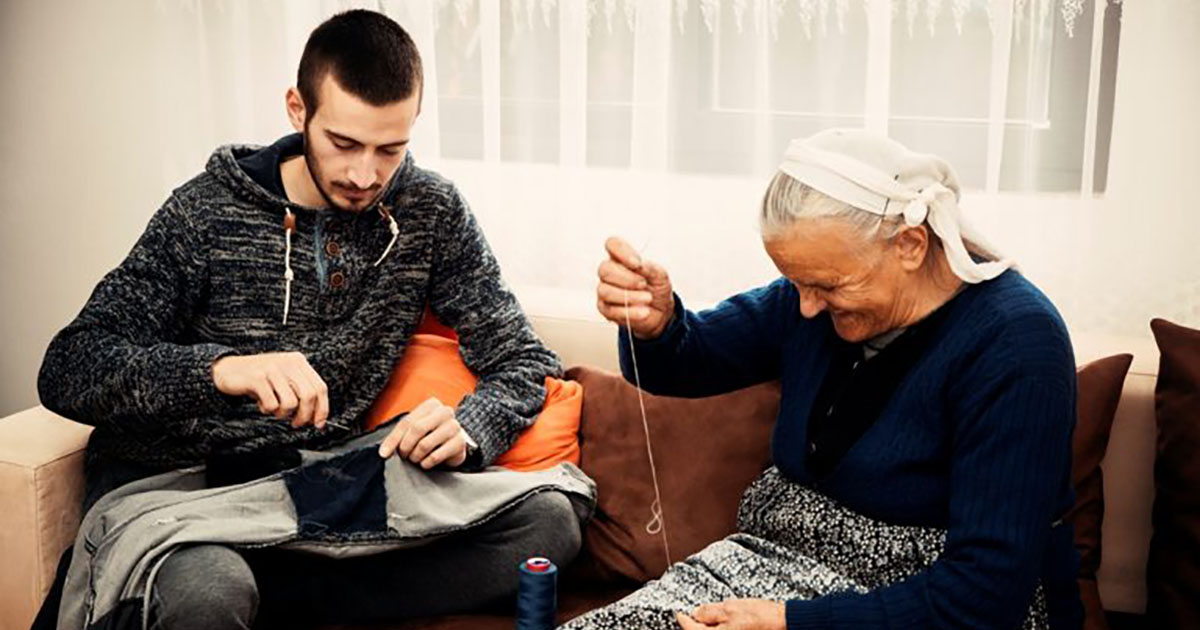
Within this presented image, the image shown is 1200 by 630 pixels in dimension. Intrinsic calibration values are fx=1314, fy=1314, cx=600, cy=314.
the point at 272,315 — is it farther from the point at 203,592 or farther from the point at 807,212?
the point at 807,212

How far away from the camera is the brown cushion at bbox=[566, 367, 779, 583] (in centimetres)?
199

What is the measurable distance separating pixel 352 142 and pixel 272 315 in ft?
1.01

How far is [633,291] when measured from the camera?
1.73 meters

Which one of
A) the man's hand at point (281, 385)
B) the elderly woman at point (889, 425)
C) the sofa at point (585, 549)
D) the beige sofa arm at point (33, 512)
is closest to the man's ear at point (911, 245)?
the elderly woman at point (889, 425)

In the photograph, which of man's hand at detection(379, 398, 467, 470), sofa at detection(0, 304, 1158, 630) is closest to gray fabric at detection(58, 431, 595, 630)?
man's hand at detection(379, 398, 467, 470)

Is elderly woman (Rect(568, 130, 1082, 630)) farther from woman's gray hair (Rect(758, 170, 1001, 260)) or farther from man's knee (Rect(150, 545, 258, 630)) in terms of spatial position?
man's knee (Rect(150, 545, 258, 630))

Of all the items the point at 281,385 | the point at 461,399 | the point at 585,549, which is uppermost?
the point at 281,385

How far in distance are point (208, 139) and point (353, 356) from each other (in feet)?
3.43

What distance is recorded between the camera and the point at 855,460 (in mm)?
1640

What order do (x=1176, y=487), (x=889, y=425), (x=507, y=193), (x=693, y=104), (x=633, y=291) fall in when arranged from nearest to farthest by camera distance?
(x=889, y=425) < (x=633, y=291) < (x=1176, y=487) < (x=693, y=104) < (x=507, y=193)

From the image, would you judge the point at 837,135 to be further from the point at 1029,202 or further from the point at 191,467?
the point at 191,467

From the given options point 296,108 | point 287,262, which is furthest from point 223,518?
point 296,108

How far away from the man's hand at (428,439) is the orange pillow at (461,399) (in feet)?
0.48

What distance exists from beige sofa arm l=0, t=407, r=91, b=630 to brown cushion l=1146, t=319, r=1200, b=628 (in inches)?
63.2
